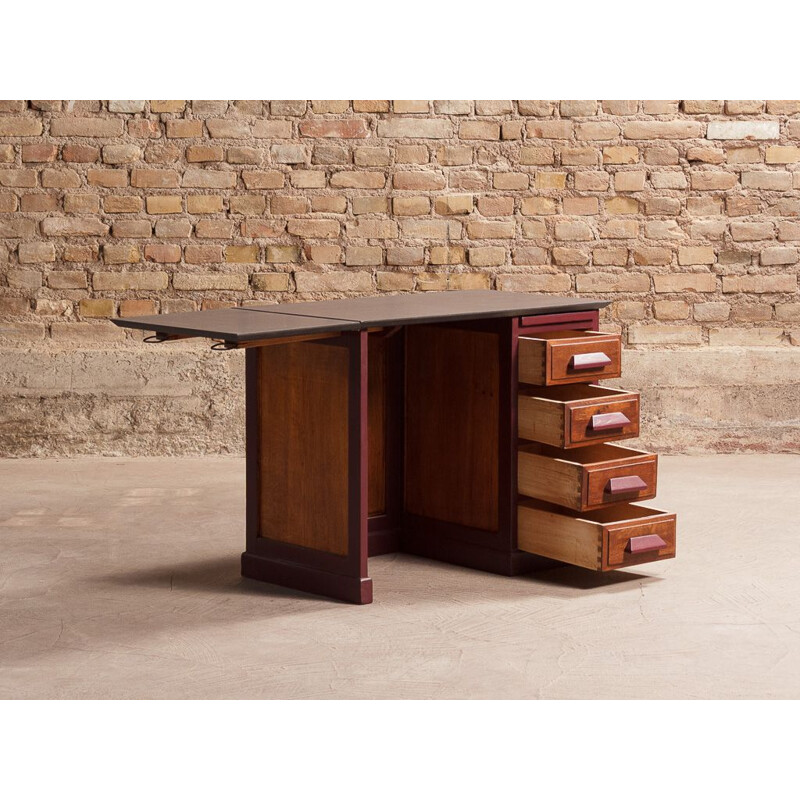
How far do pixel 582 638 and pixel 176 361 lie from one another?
11.2 feet

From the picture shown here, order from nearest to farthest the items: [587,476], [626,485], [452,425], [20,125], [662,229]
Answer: [587,476] < [626,485] < [452,425] < [20,125] < [662,229]

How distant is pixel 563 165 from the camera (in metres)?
7.03

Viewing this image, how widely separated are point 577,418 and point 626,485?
11.4 inches

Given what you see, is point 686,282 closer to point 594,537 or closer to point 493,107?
point 493,107

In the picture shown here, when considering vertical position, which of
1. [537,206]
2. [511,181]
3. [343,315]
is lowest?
[343,315]

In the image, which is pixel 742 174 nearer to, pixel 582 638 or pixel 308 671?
pixel 582 638

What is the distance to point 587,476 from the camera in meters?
4.66

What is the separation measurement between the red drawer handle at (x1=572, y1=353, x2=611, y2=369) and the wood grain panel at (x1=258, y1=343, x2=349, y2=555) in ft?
2.82

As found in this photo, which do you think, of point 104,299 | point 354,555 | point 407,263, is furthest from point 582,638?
point 104,299

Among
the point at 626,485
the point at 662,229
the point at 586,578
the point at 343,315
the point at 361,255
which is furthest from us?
the point at 662,229

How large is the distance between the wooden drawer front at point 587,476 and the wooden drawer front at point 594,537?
0.22ft

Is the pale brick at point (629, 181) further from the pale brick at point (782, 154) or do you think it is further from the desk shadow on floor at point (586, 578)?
the desk shadow on floor at point (586, 578)

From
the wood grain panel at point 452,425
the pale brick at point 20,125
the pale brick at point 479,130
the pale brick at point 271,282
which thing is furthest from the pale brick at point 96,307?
the wood grain panel at point 452,425

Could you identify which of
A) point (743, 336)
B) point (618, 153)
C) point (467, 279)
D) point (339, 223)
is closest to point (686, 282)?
point (743, 336)
